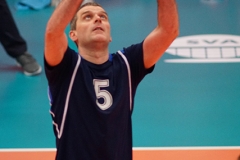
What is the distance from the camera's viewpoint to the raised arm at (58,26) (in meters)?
1.49

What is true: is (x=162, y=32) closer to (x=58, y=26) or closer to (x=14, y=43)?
(x=58, y=26)

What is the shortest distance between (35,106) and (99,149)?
1662 mm

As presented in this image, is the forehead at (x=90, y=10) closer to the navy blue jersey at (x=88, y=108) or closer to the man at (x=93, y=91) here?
the man at (x=93, y=91)

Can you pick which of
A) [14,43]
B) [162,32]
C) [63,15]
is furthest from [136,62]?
[14,43]

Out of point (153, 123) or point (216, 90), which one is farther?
point (216, 90)

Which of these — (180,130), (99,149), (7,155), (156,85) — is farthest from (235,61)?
(99,149)

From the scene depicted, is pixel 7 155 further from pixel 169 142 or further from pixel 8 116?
pixel 169 142

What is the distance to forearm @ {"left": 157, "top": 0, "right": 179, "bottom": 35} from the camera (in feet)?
5.29

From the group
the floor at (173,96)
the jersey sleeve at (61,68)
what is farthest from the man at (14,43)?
the jersey sleeve at (61,68)

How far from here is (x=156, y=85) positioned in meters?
3.39

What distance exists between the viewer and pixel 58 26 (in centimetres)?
149

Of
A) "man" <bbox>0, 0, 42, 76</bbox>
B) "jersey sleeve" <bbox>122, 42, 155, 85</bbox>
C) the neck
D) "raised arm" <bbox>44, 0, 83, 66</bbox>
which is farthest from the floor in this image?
"raised arm" <bbox>44, 0, 83, 66</bbox>

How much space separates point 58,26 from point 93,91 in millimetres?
292

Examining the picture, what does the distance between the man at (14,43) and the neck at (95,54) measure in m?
2.01
